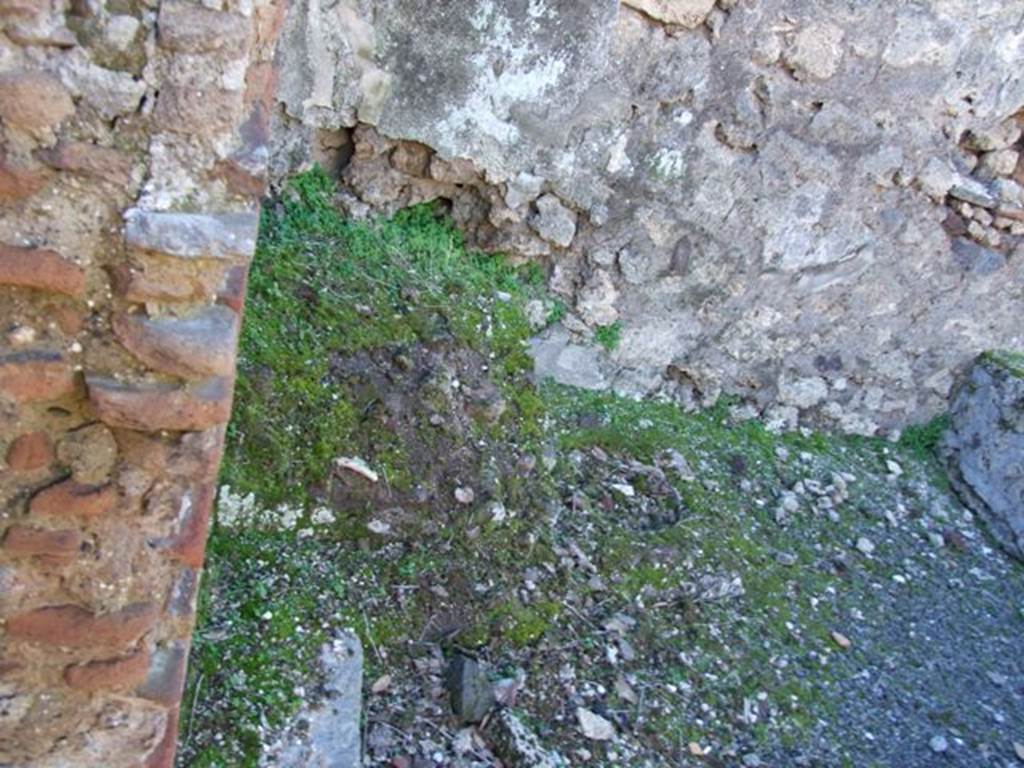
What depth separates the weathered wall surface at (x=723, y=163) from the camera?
130 inches

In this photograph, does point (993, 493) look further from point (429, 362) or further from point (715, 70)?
point (429, 362)

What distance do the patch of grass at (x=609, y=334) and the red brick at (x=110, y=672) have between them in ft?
8.07

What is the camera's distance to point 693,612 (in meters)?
3.01

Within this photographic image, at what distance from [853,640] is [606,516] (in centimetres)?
88

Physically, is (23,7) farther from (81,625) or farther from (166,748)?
(166,748)

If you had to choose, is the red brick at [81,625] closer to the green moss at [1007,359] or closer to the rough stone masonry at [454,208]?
the rough stone masonry at [454,208]

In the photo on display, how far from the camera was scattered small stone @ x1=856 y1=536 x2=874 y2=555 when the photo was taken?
354 centimetres

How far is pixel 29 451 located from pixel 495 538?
1.60 metres

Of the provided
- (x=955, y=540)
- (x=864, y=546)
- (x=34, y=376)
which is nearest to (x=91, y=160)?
(x=34, y=376)

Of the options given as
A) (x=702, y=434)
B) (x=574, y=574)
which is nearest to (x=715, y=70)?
(x=702, y=434)

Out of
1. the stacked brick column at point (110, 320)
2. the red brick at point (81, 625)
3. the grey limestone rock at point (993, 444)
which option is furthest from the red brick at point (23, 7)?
the grey limestone rock at point (993, 444)

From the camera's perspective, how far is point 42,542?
A: 1.48 metres

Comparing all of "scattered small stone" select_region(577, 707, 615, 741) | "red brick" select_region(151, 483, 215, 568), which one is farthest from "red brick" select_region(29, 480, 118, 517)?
"scattered small stone" select_region(577, 707, 615, 741)

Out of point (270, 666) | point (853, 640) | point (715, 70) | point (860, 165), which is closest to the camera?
point (270, 666)
